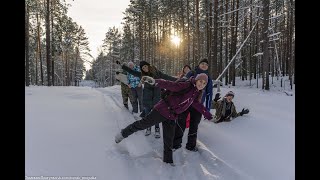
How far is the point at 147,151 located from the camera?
248 inches

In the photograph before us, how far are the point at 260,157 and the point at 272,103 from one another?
6286 millimetres

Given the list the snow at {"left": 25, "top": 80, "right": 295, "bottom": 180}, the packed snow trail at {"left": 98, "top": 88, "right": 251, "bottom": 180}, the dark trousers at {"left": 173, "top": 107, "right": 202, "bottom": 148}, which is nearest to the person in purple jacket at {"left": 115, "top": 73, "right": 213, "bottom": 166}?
the packed snow trail at {"left": 98, "top": 88, "right": 251, "bottom": 180}

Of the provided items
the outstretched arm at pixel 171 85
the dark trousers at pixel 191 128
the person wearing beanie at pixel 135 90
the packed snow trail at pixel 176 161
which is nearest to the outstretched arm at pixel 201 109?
the dark trousers at pixel 191 128

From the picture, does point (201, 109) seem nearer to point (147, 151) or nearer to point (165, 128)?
point (165, 128)

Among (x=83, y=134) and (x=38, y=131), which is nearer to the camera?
(x=38, y=131)

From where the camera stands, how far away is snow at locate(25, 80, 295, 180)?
193 inches

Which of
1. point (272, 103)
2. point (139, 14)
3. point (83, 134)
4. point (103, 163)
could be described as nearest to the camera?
Answer: point (103, 163)

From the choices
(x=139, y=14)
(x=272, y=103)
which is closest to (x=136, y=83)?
(x=272, y=103)

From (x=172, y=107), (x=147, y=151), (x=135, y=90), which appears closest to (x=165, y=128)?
(x=172, y=107)

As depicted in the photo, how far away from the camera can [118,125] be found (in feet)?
27.4
